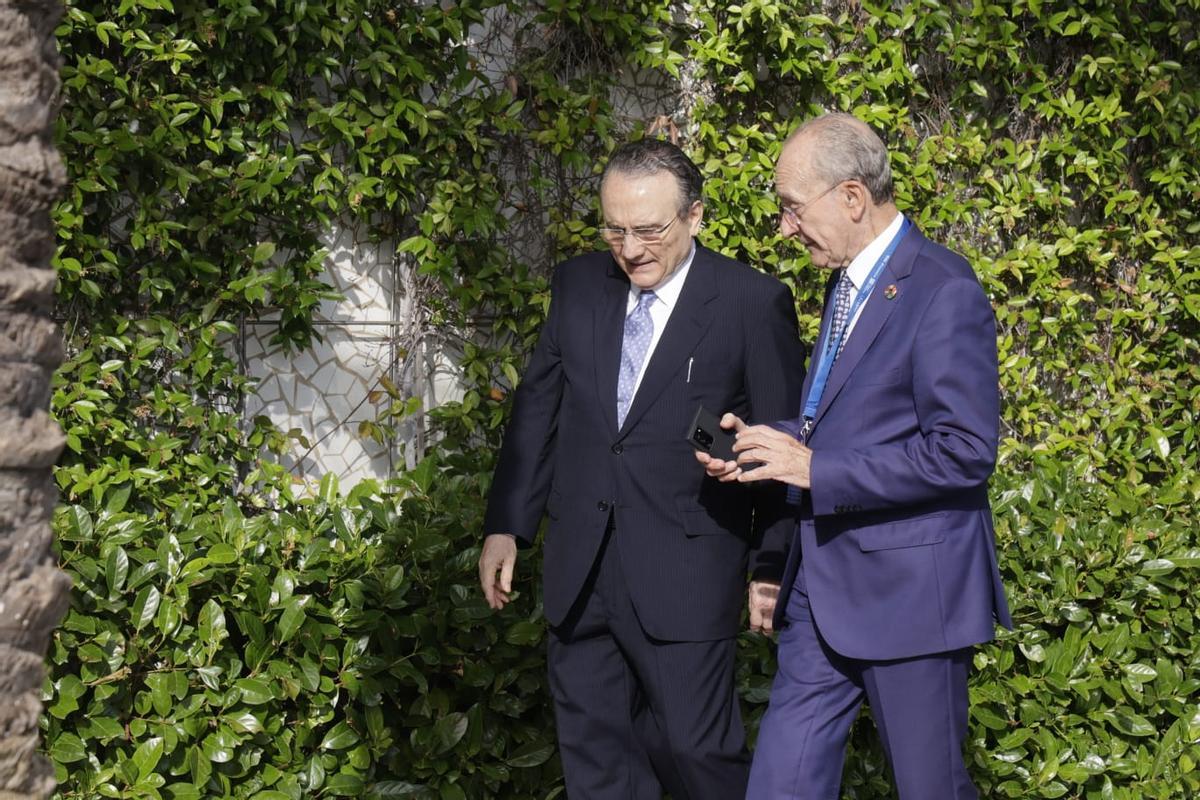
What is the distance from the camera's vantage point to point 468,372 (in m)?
4.77

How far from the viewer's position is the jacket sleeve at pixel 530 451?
3.46 metres

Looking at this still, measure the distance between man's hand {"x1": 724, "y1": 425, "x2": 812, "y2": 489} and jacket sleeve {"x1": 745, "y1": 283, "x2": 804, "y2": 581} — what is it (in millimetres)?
373

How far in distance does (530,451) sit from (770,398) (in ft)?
2.11

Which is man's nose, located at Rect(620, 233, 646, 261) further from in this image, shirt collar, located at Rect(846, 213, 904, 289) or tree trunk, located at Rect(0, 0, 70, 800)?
tree trunk, located at Rect(0, 0, 70, 800)

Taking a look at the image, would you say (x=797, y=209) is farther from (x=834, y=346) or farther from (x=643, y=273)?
(x=643, y=273)

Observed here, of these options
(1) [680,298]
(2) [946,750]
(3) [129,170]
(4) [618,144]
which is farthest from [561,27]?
(2) [946,750]

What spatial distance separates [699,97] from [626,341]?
202cm

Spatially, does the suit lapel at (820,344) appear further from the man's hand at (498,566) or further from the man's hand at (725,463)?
the man's hand at (498,566)

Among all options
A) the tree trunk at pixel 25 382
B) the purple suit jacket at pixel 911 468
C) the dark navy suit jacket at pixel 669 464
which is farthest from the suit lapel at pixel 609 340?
the tree trunk at pixel 25 382

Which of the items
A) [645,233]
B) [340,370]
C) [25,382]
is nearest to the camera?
[25,382]

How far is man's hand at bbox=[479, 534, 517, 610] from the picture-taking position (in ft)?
Result: 11.3

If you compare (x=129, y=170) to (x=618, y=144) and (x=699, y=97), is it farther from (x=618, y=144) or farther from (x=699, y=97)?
(x=699, y=97)

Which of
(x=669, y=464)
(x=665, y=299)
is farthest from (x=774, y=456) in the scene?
(x=665, y=299)

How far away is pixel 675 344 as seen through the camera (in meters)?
3.31
